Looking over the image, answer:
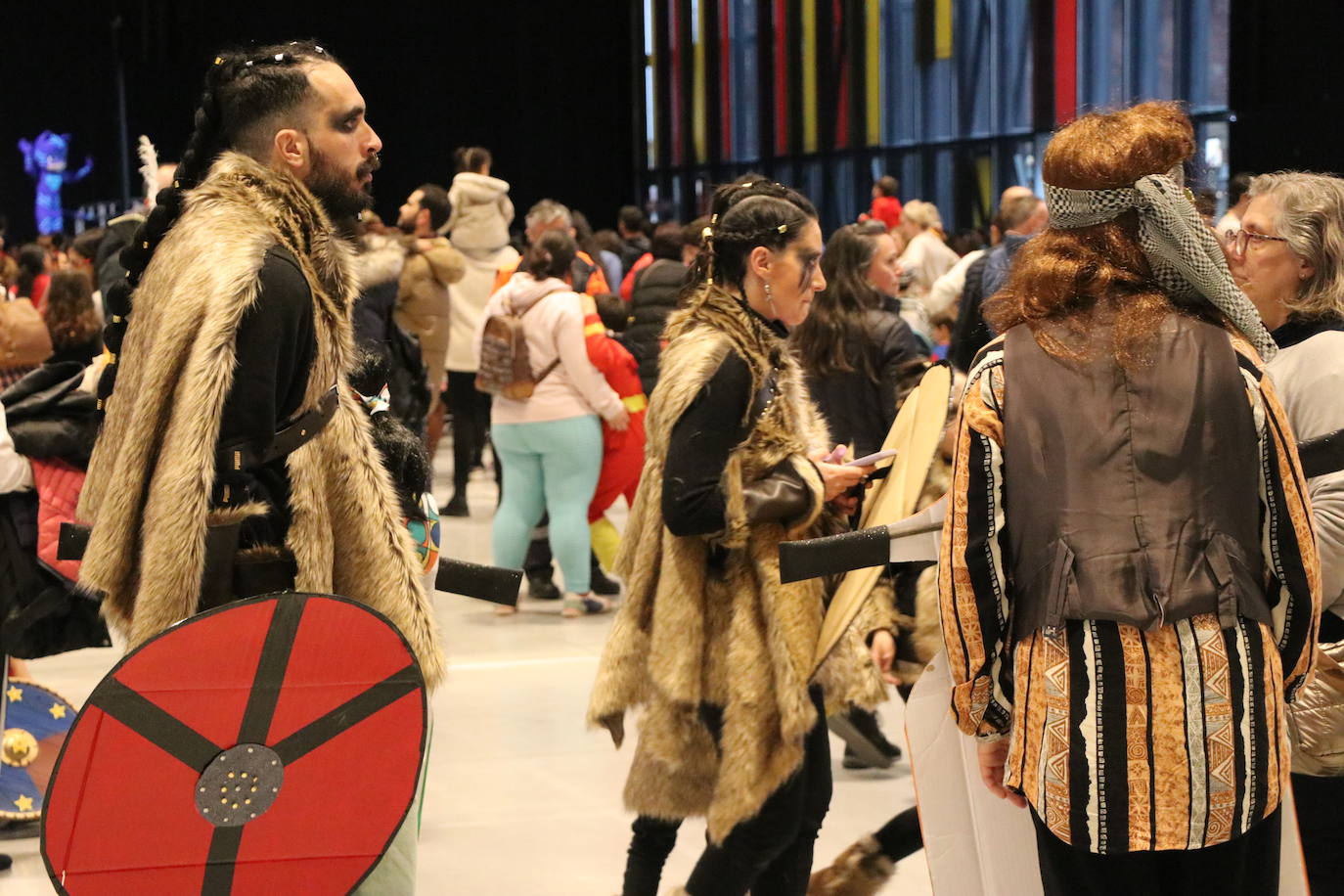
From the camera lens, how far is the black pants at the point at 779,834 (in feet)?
9.73

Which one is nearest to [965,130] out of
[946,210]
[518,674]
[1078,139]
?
[946,210]

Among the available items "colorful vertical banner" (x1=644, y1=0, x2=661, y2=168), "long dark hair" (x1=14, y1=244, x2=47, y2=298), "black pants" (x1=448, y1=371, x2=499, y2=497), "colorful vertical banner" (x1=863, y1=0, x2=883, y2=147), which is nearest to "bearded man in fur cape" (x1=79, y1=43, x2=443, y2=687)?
"black pants" (x1=448, y1=371, x2=499, y2=497)

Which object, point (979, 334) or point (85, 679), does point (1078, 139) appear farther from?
point (85, 679)

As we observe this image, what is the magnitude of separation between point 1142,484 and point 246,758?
128cm

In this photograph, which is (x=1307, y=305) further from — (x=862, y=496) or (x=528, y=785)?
(x=528, y=785)

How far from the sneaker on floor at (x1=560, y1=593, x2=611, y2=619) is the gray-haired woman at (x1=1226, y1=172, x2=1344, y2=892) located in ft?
15.1

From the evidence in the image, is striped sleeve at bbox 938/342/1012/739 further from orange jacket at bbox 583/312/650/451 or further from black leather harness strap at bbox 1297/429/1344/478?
orange jacket at bbox 583/312/650/451

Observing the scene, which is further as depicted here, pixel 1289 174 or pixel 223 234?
pixel 1289 174

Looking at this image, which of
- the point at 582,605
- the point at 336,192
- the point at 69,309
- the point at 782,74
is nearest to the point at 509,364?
the point at 582,605

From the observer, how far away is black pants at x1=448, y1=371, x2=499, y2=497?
370 inches

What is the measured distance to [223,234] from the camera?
255cm

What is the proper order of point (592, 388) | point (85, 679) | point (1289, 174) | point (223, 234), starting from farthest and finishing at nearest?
point (592, 388), point (85, 679), point (1289, 174), point (223, 234)

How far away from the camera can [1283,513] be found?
2.04 m

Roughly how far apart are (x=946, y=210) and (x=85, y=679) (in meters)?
11.4
